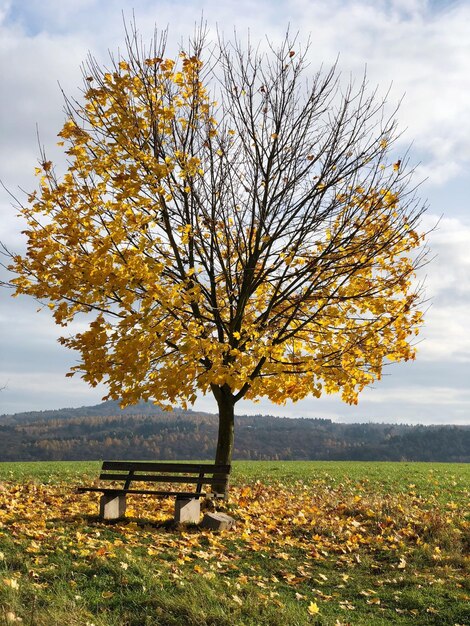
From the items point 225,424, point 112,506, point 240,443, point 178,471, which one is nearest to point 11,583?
point 112,506

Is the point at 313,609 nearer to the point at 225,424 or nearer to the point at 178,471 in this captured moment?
the point at 178,471

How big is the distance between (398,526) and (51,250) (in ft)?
28.9

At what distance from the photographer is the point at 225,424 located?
1334 centimetres

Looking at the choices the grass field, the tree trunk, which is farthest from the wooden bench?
the tree trunk

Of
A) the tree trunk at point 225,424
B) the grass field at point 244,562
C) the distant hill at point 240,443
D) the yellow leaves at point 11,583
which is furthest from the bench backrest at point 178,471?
the distant hill at point 240,443

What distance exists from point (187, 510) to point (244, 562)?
1993mm

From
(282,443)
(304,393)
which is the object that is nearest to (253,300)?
(304,393)

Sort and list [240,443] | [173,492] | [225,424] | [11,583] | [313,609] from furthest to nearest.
A: 1. [240,443]
2. [225,424]
3. [173,492]
4. [313,609]
5. [11,583]

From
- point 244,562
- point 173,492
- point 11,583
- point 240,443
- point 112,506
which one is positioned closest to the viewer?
point 11,583

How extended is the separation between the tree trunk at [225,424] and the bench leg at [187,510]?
83.0 inches

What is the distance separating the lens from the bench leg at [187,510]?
10.7 meters

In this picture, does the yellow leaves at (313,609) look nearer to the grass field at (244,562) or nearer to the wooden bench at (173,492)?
the grass field at (244,562)

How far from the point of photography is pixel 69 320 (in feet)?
41.6

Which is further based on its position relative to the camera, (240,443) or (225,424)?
(240,443)
